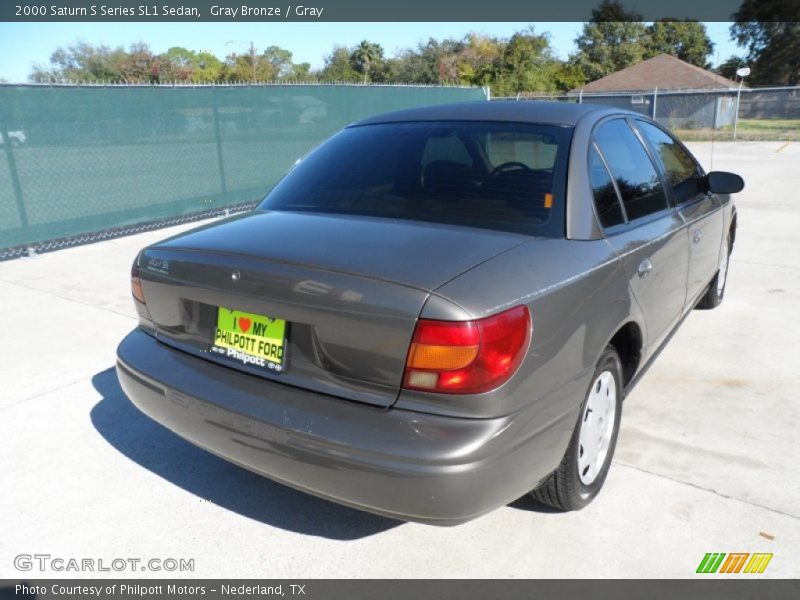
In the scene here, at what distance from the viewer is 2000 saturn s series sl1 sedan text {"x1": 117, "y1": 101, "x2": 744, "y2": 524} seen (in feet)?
6.39

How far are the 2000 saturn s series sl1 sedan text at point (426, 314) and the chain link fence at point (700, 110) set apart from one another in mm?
22897

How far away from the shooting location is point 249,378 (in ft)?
7.49

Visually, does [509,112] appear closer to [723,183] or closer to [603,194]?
[603,194]

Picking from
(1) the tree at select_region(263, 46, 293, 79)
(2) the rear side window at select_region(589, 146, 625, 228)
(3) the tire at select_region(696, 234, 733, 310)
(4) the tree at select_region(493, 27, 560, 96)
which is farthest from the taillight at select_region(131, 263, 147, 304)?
(1) the tree at select_region(263, 46, 293, 79)

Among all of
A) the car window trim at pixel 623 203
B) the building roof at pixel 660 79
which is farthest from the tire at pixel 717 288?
the building roof at pixel 660 79

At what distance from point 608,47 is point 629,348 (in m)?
60.3

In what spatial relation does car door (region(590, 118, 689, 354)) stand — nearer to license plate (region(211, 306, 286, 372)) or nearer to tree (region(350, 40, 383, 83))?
license plate (region(211, 306, 286, 372))

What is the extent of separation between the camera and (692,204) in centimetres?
377

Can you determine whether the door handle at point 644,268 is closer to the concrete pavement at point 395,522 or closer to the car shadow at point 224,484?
the concrete pavement at point 395,522

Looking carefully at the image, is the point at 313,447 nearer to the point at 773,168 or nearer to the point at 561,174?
→ the point at 561,174

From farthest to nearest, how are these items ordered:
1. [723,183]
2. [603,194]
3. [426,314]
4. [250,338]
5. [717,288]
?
[717,288] < [723,183] < [603,194] < [250,338] < [426,314]

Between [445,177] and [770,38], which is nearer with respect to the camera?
[445,177]

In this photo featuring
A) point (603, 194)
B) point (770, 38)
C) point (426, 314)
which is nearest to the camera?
point (426, 314)

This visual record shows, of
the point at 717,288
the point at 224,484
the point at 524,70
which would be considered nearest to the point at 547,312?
the point at 224,484
